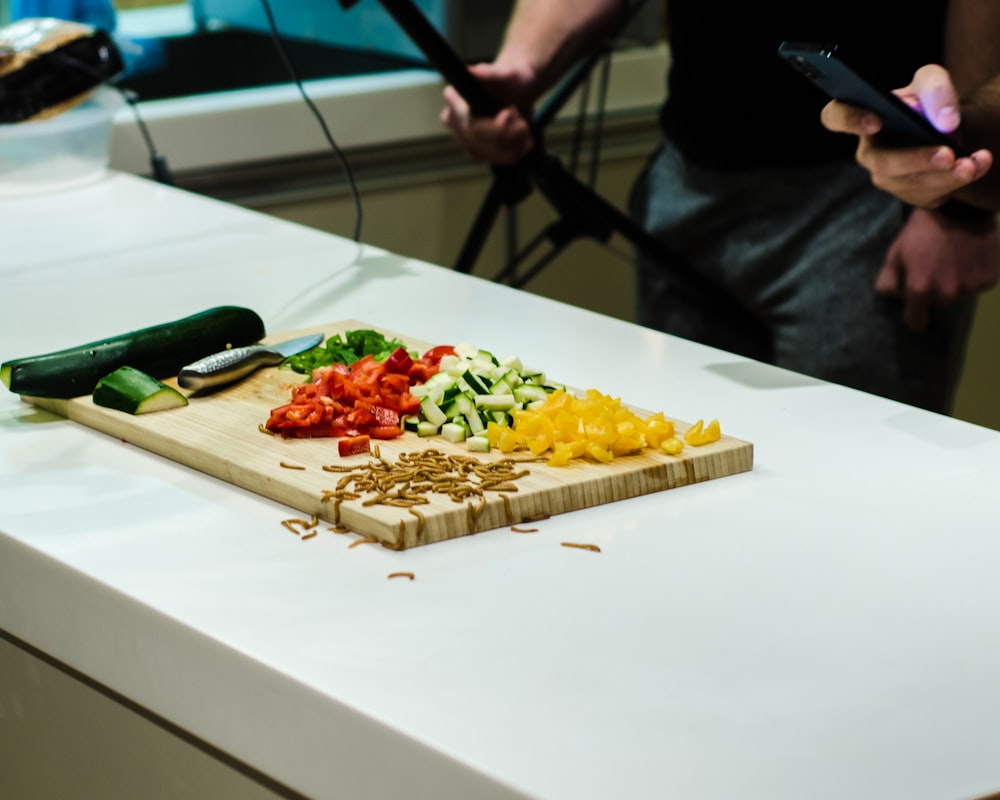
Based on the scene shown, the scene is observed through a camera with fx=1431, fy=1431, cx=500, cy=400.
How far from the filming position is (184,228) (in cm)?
166

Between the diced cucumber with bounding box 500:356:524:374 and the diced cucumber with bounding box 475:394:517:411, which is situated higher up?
the diced cucumber with bounding box 500:356:524:374

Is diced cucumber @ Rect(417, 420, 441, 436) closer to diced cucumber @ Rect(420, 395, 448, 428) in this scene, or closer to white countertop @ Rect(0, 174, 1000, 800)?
diced cucumber @ Rect(420, 395, 448, 428)

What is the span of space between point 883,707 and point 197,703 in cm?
36

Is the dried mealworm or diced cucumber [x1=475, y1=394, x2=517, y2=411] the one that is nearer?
the dried mealworm

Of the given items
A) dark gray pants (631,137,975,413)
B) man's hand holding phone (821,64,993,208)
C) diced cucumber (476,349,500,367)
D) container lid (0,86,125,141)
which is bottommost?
dark gray pants (631,137,975,413)

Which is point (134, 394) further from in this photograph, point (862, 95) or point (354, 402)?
point (862, 95)

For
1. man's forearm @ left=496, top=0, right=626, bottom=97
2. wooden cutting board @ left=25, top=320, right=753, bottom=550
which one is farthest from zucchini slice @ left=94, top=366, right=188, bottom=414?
man's forearm @ left=496, top=0, right=626, bottom=97

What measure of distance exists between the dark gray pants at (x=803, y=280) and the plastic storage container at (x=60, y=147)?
0.75 meters

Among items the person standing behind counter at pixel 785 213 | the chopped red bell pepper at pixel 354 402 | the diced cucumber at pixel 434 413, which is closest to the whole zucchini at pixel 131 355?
the chopped red bell pepper at pixel 354 402

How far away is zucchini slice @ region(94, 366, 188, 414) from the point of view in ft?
3.39

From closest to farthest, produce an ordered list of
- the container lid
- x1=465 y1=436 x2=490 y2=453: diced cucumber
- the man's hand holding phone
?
x1=465 y1=436 x2=490 y2=453: diced cucumber
the man's hand holding phone
the container lid

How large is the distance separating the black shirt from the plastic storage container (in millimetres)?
750

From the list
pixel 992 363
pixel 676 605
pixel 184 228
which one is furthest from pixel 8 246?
pixel 992 363

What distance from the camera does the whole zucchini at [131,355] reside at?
1.07 metres
